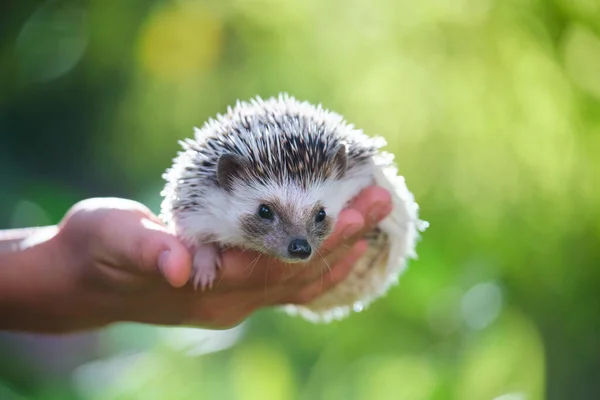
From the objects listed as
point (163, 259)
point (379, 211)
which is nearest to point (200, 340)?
point (379, 211)

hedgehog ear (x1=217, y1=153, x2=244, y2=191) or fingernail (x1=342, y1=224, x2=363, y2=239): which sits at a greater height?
hedgehog ear (x1=217, y1=153, x2=244, y2=191)

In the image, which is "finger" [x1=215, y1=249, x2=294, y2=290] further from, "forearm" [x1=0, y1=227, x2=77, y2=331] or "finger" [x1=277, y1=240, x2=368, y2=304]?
"forearm" [x1=0, y1=227, x2=77, y2=331]

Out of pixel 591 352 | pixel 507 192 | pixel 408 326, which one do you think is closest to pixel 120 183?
pixel 408 326

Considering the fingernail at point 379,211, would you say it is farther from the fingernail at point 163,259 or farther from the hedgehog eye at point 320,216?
the fingernail at point 163,259

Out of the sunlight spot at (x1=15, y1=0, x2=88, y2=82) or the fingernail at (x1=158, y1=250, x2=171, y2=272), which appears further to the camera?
the sunlight spot at (x1=15, y1=0, x2=88, y2=82)

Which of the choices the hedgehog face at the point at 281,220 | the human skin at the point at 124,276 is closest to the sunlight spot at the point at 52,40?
the human skin at the point at 124,276

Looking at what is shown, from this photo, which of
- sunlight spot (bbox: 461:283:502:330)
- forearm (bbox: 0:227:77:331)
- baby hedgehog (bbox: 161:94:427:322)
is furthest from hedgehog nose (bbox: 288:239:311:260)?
sunlight spot (bbox: 461:283:502:330)

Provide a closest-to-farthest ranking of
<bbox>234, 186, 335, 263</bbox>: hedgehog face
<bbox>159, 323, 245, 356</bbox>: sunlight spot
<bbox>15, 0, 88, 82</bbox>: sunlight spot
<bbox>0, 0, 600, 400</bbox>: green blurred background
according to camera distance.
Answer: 1. <bbox>234, 186, 335, 263</bbox>: hedgehog face
2. <bbox>0, 0, 600, 400</bbox>: green blurred background
3. <bbox>159, 323, 245, 356</bbox>: sunlight spot
4. <bbox>15, 0, 88, 82</bbox>: sunlight spot
